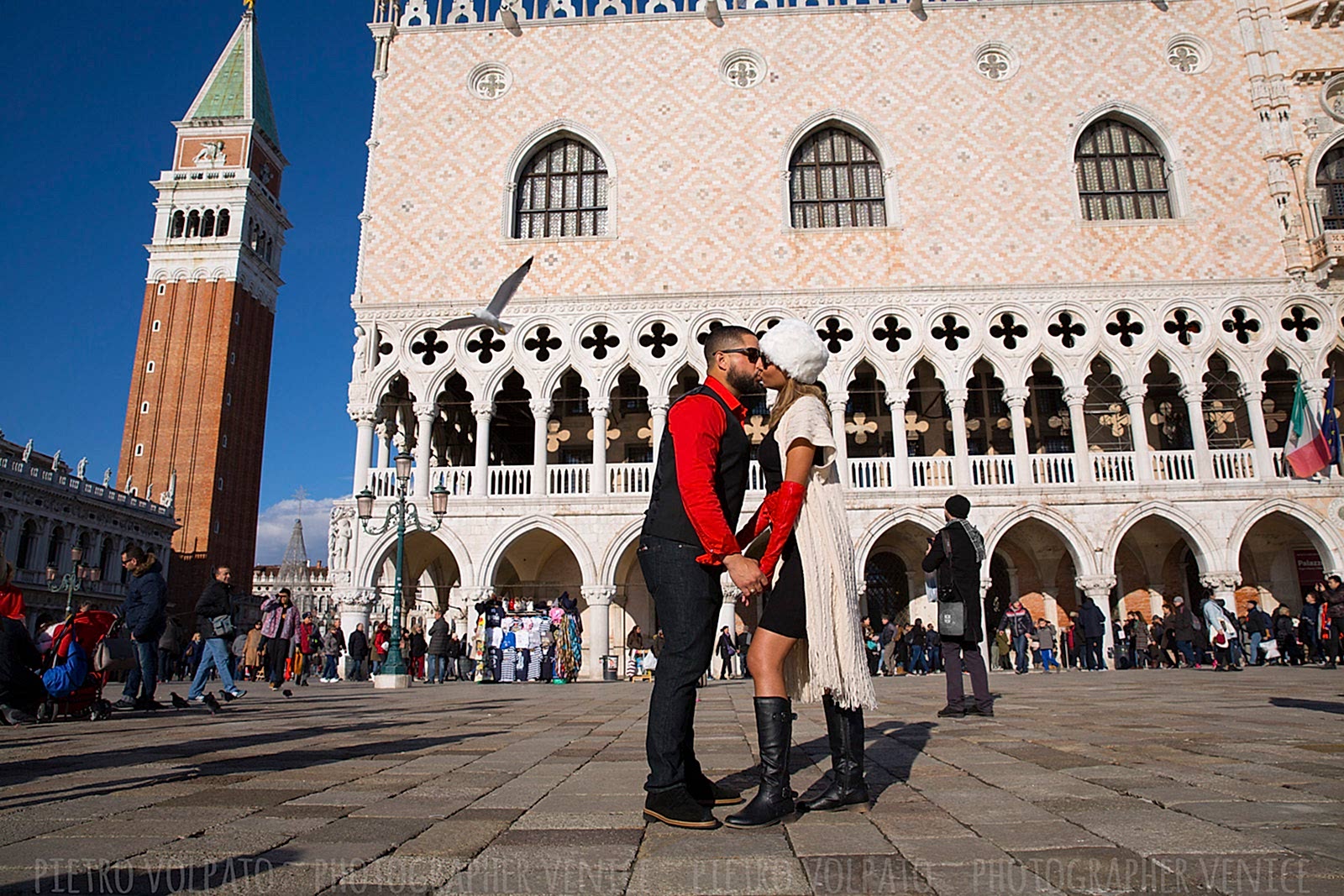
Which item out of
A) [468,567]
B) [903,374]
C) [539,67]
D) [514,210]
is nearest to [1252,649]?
[903,374]

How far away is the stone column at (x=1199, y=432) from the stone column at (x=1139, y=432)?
889mm

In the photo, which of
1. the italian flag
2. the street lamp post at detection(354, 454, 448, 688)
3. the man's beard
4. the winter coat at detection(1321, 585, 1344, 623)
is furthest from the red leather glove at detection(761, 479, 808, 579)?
the italian flag

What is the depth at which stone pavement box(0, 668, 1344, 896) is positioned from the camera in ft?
7.34

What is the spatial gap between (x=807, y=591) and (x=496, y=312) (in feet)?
54.8

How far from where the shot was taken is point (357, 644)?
18.3 meters

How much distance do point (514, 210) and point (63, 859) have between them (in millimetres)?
20111

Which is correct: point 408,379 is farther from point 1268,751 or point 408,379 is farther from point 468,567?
point 1268,751

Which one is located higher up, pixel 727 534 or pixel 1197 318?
pixel 1197 318

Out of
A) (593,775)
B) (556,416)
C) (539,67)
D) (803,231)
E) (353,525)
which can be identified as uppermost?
(539,67)

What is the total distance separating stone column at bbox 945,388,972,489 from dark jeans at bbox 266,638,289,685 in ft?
44.1

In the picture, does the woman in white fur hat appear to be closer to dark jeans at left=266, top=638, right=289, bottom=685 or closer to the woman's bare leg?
the woman's bare leg

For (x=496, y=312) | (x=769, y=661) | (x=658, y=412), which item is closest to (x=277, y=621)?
(x=496, y=312)

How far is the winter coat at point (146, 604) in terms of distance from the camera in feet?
26.6

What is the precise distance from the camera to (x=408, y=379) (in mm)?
20031
